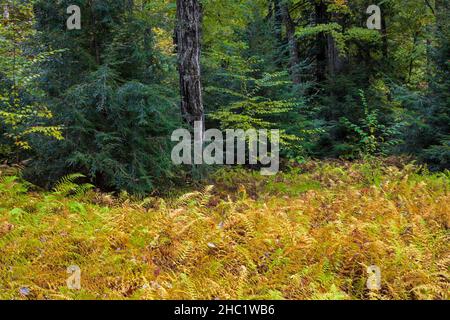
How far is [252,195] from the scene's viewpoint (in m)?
8.96

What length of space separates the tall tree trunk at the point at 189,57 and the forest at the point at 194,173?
33 millimetres

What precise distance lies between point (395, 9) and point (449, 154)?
9.05 m

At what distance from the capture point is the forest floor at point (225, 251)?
3.95m

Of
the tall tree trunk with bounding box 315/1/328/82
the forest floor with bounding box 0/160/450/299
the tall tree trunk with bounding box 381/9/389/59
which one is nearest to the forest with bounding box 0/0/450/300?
the forest floor with bounding box 0/160/450/299

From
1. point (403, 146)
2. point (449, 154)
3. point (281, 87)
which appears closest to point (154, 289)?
point (449, 154)

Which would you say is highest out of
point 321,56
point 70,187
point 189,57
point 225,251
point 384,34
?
point 384,34

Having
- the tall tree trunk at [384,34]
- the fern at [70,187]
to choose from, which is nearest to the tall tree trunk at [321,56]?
the tall tree trunk at [384,34]

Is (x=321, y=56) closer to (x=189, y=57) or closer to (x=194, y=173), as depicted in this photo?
(x=189, y=57)

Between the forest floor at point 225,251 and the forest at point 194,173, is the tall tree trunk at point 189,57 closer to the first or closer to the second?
the forest at point 194,173

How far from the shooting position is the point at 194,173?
8.74 metres

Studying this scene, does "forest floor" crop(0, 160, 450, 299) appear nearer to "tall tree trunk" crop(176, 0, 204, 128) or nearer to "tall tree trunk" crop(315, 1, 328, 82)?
"tall tree trunk" crop(176, 0, 204, 128)

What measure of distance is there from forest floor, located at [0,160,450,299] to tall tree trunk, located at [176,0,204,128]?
3546 mm

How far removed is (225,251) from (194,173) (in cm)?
423

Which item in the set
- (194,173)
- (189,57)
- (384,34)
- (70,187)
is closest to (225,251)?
(70,187)
